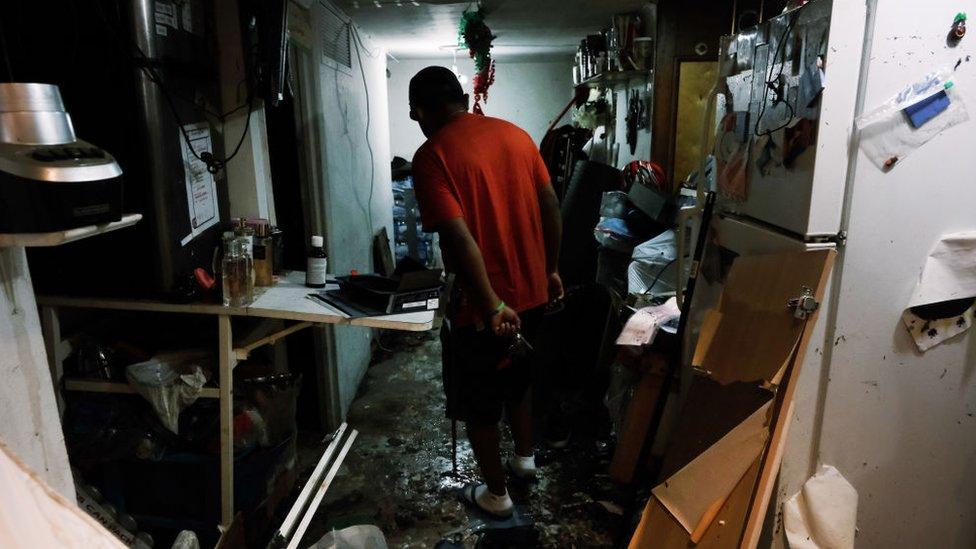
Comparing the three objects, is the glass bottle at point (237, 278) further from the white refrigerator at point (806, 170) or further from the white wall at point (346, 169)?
the white refrigerator at point (806, 170)

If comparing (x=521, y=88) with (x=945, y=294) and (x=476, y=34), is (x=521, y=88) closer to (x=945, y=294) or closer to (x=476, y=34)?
(x=476, y=34)

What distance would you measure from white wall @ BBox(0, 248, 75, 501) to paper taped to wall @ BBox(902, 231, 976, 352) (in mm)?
1933

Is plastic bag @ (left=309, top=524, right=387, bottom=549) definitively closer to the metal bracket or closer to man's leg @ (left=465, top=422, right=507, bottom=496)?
man's leg @ (left=465, top=422, right=507, bottom=496)

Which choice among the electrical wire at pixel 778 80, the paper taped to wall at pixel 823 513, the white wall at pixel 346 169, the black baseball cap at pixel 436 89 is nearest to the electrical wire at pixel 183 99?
the white wall at pixel 346 169

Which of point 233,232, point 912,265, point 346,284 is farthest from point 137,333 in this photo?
point 912,265

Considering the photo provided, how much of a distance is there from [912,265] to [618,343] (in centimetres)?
101

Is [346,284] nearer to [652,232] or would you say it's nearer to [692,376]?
[692,376]

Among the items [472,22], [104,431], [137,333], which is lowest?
[104,431]

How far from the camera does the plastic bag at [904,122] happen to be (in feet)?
4.34

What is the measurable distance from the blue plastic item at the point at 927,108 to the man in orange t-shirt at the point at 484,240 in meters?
1.14

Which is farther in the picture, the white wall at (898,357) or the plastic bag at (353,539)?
the plastic bag at (353,539)

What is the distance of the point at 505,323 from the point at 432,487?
3.01ft

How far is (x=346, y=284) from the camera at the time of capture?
1.89m

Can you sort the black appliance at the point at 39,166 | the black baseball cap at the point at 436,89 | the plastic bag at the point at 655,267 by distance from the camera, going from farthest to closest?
the plastic bag at the point at 655,267 → the black baseball cap at the point at 436,89 → the black appliance at the point at 39,166
